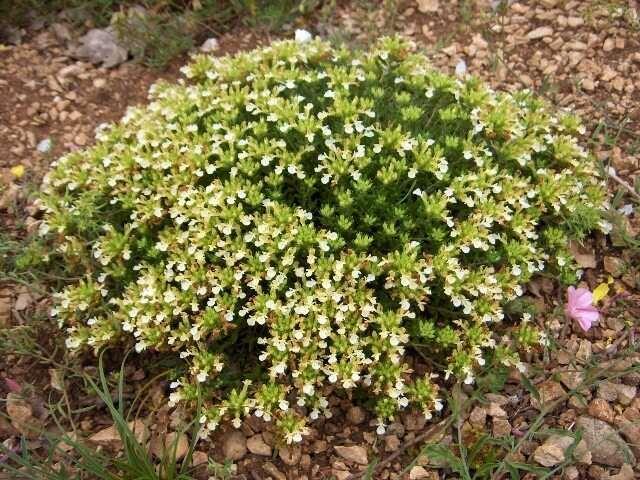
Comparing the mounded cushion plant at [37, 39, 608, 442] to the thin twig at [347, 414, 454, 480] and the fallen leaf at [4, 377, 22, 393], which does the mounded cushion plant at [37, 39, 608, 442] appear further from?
the fallen leaf at [4, 377, 22, 393]

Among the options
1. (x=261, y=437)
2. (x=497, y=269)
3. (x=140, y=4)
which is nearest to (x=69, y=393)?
(x=261, y=437)

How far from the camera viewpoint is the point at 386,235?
321 cm

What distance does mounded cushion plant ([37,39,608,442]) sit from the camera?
3068mm

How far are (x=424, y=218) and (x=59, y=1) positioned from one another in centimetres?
368

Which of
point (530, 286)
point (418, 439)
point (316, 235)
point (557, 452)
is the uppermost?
point (316, 235)

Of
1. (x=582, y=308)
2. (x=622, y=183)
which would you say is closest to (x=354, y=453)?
(x=582, y=308)

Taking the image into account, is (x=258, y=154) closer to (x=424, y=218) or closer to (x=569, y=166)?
(x=424, y=218)

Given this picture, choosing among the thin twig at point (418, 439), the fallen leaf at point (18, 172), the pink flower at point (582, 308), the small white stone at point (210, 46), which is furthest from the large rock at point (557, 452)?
Result: the small white stone at point (210, 46)

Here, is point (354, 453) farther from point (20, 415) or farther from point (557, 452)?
point (20, 415)

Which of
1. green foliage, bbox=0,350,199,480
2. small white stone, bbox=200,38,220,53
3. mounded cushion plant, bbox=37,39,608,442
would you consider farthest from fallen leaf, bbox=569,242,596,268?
small white stone, bbox=200,38,220,53

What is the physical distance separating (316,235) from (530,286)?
1.19 meters

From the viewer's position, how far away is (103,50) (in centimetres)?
516

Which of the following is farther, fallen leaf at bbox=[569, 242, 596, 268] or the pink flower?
fallen leaf at bbox=[569, 242, 596, 268]

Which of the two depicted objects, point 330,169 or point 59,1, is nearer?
point 330,169
